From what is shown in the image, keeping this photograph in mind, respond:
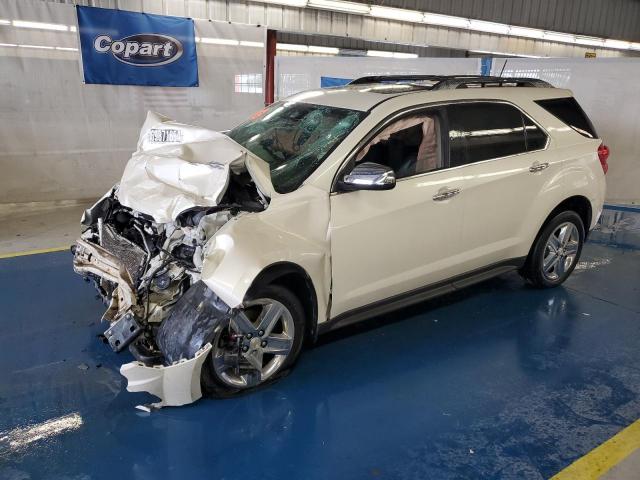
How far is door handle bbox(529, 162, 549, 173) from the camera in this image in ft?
13.0

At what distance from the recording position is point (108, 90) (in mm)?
7832

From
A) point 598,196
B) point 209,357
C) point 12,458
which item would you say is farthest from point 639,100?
point 12,458

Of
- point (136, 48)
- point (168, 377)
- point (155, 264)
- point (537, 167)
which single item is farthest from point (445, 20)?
point (168, 377)

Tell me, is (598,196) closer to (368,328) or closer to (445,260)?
(445,260)

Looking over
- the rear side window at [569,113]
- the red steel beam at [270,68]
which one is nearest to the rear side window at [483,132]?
the rear side window at [569,113]

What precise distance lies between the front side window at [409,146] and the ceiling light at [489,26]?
13.8m

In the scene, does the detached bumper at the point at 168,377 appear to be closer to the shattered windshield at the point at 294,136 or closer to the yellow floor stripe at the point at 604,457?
the shattered windshield at the point at 294,136

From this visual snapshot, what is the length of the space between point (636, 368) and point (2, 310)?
15.3 feet

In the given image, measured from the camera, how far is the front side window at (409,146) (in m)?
3.32

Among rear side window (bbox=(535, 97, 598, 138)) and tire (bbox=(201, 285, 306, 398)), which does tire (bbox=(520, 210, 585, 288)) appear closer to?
rear side window (bbox=(535, 97, 598, 138))

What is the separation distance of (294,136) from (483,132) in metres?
1.39

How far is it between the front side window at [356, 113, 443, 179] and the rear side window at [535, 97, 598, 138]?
130 centimetres

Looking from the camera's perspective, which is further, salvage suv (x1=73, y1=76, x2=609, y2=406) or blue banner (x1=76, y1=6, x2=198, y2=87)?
blue banner (x1=76, y1=6, x2=198, y2=87)

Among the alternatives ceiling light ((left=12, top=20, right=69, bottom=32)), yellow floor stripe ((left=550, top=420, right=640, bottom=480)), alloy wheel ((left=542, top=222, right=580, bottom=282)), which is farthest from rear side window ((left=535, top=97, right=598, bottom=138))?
ceiling light ((left=12, top=20, right=69, bottom=32))
